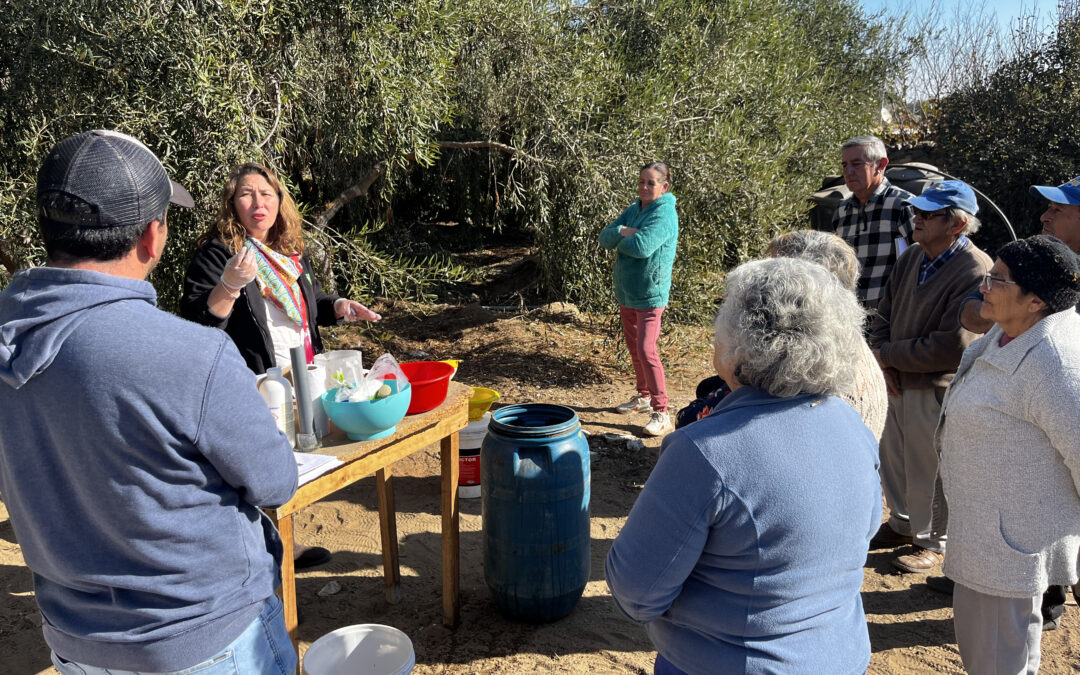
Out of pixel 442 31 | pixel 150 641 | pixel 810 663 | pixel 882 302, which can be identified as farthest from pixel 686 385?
pixel 150 641

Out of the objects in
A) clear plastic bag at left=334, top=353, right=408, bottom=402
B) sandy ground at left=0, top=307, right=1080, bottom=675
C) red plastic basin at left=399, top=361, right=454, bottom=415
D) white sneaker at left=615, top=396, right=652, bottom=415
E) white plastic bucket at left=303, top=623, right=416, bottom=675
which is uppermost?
clear plastic bag at left=334, top=353, right=408, bottom=402

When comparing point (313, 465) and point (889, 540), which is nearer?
point (313, 465)

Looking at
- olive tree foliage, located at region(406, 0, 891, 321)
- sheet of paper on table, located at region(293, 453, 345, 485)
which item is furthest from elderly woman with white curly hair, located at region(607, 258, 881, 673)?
olive tree foliage, located at region(406, 0, 891, 321)

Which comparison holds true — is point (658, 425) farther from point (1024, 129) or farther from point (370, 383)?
point (1024, 129)

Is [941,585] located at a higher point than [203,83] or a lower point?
lower

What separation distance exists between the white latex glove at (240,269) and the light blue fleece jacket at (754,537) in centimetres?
153

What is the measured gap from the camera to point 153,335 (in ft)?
4.70

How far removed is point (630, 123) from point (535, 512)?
4.85 meters

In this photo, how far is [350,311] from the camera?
3289 mm

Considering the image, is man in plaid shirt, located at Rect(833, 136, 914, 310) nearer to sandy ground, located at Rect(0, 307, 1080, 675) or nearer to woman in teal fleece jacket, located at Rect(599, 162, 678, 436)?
woman in teal fleece jacket, located at Rect(599, 162, 678, 436)

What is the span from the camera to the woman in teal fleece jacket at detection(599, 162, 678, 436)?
5.50 meters

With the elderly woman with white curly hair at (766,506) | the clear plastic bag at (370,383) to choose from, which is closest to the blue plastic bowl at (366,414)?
the clear plastic bag at (370,383)

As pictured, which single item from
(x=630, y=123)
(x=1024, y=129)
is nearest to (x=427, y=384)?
(x=630, y=123)

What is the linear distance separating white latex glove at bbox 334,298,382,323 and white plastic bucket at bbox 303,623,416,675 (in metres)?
1.28
